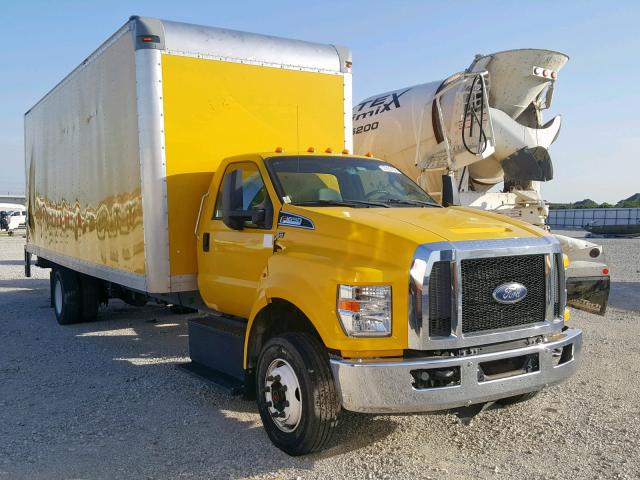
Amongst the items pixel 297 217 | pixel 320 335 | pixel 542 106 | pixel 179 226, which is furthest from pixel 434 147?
pixel 320 335

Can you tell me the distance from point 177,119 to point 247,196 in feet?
4.33

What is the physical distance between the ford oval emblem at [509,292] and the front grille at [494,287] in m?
0.03

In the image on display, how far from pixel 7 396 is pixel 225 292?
8.16 feet

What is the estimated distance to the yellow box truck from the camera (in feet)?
13.4

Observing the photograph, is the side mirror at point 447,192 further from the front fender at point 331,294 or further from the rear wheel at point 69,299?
the rear wheel at point 69,299

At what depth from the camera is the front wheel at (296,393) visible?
14.1ft

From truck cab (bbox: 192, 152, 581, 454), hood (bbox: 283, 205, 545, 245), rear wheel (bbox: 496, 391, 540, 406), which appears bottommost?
rear wheel (bbox: 496, 391, 540, 406)

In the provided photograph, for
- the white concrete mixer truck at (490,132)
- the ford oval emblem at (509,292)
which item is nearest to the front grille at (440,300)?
the ford oval emblem at (509,292)

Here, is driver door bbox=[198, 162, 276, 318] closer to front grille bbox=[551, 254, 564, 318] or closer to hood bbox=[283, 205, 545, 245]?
hood bbox=[283, 205, 545, 245]

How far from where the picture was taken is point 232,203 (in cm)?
554

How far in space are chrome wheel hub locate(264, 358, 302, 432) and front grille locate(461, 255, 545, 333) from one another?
1.28m

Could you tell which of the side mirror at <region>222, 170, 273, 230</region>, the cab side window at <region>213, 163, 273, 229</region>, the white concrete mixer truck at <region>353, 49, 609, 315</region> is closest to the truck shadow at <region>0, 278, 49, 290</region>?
the white concrete mixer truck at <region>353, 49, 609, 315</region>

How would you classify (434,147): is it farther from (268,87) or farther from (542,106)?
(268,87)

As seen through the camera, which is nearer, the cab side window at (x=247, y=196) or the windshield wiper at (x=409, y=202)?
the cab side window at (x=247, y=196)
